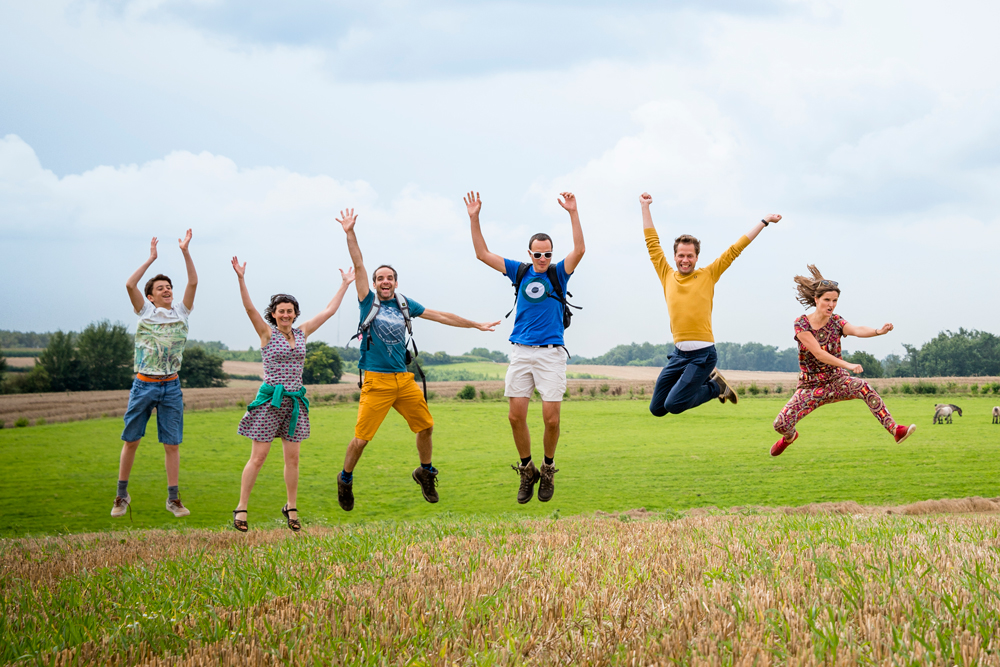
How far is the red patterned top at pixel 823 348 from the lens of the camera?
32.2 ft

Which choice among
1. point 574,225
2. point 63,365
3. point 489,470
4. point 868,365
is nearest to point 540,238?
point 574,225

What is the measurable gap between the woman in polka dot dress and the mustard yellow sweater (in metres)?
5.14

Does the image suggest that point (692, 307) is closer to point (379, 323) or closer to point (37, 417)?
point (379, 323)

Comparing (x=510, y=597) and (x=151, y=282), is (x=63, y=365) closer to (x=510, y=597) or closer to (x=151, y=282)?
(x=151, y=282)

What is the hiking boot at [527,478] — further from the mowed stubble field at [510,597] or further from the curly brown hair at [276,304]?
the curly brown hair at [276,304]

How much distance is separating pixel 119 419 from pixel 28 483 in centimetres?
2405

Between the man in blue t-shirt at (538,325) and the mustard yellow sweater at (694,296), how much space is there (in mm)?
1465

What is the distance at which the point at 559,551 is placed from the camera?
23.5 ft

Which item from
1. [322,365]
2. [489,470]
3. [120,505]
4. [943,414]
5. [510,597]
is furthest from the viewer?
[322,365]

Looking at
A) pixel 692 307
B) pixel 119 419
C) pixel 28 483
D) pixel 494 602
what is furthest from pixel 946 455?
pixel 119 419

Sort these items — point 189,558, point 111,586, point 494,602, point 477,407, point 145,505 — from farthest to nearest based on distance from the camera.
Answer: point 477,407
point 145,505
point 189,558
point 111,586
point 494,602

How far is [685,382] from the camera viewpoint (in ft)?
31.9

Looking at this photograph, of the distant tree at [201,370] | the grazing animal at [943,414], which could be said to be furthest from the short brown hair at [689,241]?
the distant tree at [201,370]

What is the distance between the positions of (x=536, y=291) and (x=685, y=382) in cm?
247
